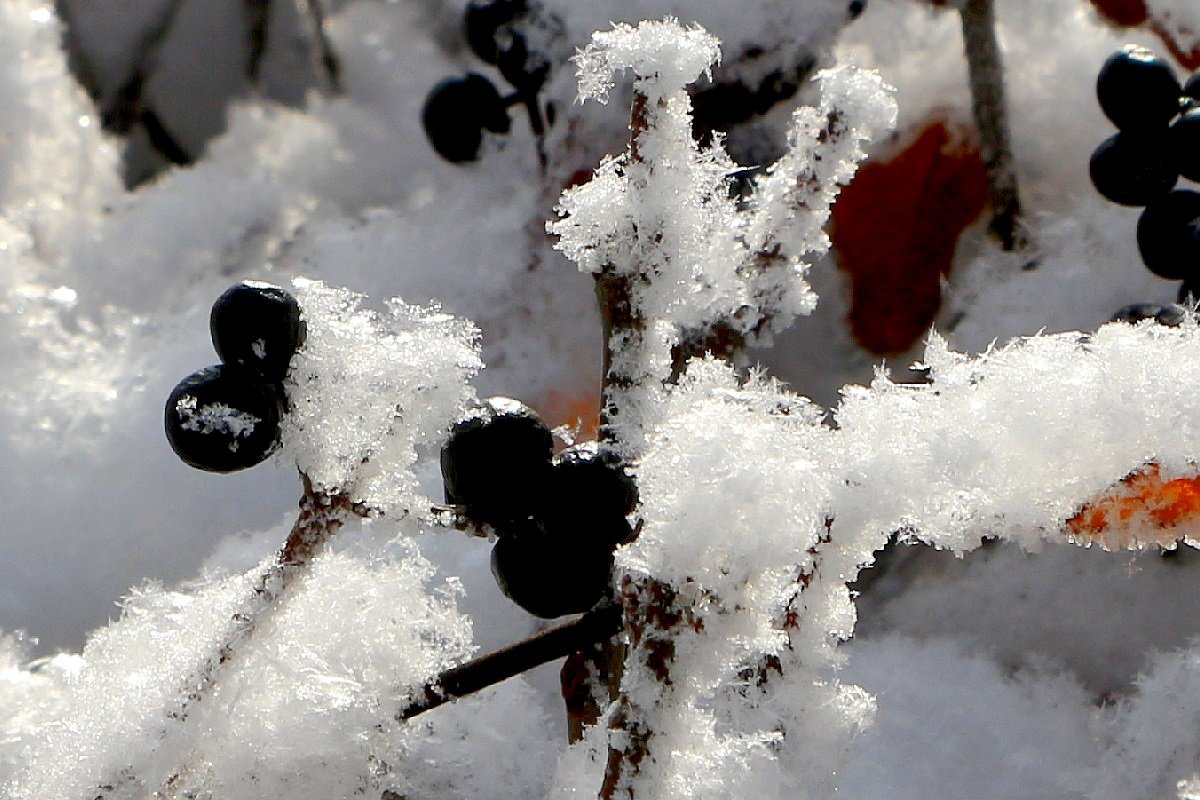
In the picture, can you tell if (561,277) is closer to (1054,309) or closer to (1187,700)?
(1054,309)

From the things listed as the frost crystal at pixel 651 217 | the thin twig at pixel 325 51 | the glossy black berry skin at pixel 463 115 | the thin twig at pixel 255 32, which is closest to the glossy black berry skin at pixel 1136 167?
the frost crystal at pixel 651 217

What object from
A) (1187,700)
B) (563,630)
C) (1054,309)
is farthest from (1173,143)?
(563,630)

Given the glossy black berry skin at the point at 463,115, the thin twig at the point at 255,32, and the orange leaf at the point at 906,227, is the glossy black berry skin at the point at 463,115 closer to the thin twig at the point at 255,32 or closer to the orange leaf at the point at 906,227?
the orange leaf at the point at 906,227

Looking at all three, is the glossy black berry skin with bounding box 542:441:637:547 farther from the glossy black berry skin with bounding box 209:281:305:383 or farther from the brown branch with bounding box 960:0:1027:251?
the brown branch with bounding box 960:0:1027:251

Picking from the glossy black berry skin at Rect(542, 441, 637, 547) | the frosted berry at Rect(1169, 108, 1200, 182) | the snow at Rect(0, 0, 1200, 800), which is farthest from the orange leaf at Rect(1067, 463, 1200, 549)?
the frosted berry at Rect(1169, 108, 1200, 182)

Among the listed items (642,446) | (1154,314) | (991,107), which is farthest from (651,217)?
(991,107)

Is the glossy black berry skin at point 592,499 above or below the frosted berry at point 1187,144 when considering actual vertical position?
above

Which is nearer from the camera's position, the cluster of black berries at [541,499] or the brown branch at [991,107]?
the cluster of black berries at [541,499]
